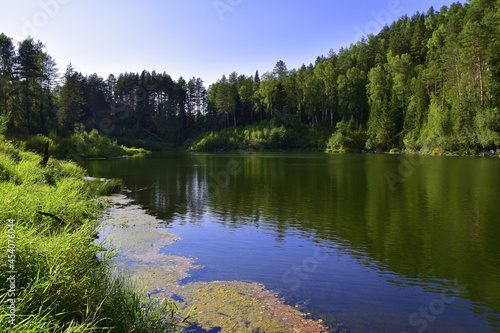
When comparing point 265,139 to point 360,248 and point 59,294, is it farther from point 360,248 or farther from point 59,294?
point 59,294

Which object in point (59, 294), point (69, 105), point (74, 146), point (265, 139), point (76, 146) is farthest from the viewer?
point (265, 139)

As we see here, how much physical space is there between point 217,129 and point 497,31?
3710 inches

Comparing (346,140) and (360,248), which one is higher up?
(346,140)

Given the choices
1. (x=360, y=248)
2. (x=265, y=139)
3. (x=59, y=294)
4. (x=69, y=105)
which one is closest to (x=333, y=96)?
(x=265, y=139)

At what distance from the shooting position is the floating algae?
23.0 feet

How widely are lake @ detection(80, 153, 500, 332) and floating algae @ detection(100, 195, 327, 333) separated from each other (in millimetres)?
470

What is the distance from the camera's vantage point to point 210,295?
328 inches

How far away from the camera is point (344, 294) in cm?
863

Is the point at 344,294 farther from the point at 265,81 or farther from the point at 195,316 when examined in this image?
the point at 265,81
